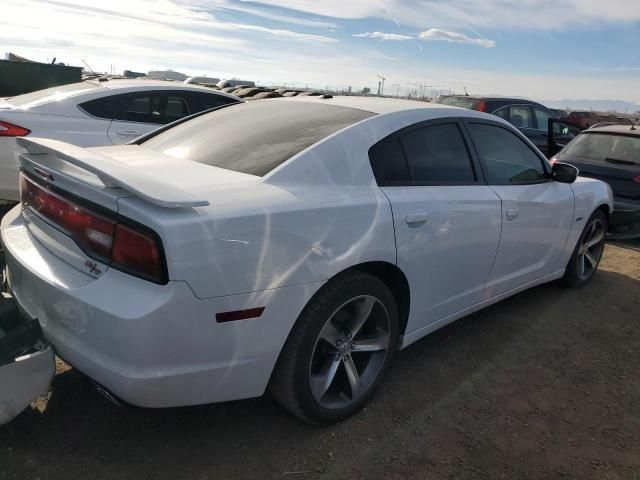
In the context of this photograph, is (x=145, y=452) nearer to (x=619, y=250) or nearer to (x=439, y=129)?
(x=439, y=129)

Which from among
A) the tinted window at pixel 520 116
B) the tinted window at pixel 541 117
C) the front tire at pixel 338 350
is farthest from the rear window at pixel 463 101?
the front tire at pixel 338 350

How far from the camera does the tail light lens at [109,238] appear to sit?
1877 mm

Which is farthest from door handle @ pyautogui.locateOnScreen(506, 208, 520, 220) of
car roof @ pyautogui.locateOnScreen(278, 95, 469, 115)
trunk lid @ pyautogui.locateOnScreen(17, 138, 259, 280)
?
trunk lid @ pyautogui.locateOnScreen(17, 138, 259, 280)

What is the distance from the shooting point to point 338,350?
250 centimetres

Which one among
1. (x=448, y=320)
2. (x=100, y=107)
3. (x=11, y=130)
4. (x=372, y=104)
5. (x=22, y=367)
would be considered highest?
(x=372, y=104)

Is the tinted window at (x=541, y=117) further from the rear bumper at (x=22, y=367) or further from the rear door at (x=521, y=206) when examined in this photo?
the rear bumper at (x=22, y=367)

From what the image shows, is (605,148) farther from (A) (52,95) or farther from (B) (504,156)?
(A) (52,95)

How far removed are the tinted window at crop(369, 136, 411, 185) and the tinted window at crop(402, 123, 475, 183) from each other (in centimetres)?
6

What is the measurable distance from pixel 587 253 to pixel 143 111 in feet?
15.5

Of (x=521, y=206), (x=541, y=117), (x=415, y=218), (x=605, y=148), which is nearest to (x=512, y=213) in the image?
(x=521, y=206)

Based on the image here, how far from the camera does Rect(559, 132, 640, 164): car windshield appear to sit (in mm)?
6363

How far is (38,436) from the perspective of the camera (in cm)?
231

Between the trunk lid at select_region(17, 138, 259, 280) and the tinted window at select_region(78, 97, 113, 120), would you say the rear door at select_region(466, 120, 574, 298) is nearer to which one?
the trunk lid at select_region(17, 138, 259, 280)

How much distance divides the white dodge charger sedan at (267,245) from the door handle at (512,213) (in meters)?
0.02
